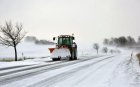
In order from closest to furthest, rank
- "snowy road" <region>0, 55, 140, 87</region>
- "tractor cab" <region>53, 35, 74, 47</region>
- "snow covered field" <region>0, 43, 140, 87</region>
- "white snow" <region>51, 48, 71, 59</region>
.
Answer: "snowy road" <region>0, 55, 140, 87</region>, "snow covered field" <region>0, 43, 140, 87</region>, "white snow" <region>51, 48, 71, 59</region>, "tractor cab" <region>53, 35, 74, 47</region>

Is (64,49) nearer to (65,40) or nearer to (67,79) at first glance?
(65,40)

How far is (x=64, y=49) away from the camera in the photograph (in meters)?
29.7

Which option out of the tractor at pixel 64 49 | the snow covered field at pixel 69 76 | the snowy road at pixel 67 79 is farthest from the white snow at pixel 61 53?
the snowy road at pixel 67 79

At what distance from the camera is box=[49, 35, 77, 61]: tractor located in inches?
1163

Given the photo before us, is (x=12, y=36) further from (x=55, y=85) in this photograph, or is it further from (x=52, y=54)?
(x=55, y=85)

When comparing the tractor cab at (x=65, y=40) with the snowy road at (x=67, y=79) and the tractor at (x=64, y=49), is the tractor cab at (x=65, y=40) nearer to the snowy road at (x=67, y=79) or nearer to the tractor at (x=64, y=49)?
the tractor at (x=64, y=49)

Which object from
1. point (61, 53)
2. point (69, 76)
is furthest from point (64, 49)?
point (69, 76)

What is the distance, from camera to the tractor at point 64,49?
29547 millimetres

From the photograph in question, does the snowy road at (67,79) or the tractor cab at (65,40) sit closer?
the snowy road at (67,79)

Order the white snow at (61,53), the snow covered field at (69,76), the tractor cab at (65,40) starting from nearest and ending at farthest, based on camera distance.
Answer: the snow covered field at (69,76) → the white snow at (61,53) → the tractor cab at (65,40)

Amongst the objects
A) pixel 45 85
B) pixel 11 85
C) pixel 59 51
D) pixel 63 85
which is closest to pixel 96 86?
pixel 63 85

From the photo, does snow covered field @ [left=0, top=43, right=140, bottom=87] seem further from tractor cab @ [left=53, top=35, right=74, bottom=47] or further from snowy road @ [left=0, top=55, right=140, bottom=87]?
tractor cab @ [left=53, top=35, right=74, bottom=47]

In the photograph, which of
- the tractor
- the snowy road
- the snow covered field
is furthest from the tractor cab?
the snowy road

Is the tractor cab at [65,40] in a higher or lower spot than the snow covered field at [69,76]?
higher
